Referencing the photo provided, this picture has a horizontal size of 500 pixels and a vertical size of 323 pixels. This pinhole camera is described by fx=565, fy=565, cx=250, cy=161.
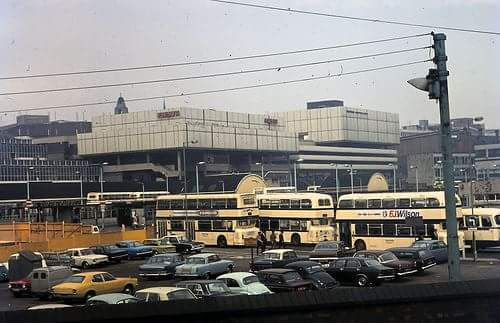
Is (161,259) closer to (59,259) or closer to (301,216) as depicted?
(59,259)

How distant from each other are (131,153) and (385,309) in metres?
39.0

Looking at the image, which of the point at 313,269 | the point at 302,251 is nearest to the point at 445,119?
the point at 313,269

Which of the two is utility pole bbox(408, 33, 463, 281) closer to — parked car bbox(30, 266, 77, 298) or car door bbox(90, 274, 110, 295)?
car door bbox(90, 274, 110, 295)

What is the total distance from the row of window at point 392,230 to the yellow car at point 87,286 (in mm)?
15539

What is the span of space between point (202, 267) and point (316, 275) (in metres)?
6.23

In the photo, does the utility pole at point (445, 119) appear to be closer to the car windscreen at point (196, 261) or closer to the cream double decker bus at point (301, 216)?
the car windscreen at point (196, 261)

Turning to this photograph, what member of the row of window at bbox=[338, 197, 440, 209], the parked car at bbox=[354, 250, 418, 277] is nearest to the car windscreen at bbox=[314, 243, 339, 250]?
the row of window at bbox=[338, 197, 440, 209]

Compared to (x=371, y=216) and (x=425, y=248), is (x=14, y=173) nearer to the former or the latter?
(x=371, y=216)

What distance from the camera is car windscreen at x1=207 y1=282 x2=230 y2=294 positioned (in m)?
15.5

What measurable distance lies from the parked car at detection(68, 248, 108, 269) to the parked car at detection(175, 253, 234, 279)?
26.5 ft

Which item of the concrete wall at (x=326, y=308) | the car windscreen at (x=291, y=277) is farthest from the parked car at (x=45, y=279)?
the concrete wall at (x=326, y=308)

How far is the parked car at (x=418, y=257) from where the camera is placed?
22344 mm

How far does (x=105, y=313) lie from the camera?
823 centimetres

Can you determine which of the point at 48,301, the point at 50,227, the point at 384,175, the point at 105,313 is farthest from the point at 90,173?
the point at 105,313
